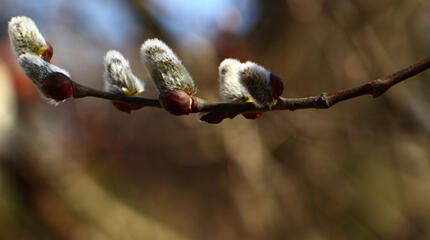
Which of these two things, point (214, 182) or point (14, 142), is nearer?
point (14, 142)

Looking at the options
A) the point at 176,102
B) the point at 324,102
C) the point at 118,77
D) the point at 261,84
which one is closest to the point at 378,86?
the point at 324,102

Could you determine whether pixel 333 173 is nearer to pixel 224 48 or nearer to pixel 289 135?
pixel 289 135

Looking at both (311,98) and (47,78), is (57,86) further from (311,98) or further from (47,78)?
(311,98)

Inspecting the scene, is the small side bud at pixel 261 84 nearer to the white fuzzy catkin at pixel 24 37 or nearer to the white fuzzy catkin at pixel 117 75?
the white fuzzy catkin at pixel 117 75

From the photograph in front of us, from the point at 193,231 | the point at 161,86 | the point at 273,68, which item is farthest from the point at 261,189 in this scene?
the point at 193,231

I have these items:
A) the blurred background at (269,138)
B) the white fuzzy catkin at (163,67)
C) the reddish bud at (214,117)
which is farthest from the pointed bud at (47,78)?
the blurred background at (269,138)
